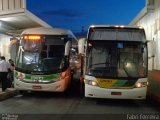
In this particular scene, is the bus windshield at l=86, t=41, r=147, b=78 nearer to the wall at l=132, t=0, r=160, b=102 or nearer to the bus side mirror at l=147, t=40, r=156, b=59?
the bus side mirror at l=147, t=40, r=156, b=59

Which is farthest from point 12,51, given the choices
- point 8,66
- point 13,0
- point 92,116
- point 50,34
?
point 13,0

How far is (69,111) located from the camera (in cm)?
1420

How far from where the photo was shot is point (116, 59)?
640 inches

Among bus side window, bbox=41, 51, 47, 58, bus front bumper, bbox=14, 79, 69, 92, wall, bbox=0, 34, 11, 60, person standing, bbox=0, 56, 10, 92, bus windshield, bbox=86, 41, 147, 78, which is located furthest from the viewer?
wall, bbox=0, 34, 11, 60

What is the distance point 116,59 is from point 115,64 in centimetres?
22

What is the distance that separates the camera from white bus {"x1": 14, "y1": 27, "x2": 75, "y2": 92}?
714 inches

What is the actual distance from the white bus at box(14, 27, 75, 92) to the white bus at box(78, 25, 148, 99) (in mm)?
2138

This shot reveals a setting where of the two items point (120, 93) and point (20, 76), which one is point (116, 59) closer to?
point (120, 93)

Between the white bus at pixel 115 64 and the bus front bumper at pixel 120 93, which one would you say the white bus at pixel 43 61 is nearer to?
the white bus at pixel 115 64

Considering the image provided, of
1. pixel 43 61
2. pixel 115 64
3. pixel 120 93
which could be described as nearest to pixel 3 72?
pixel 43 61

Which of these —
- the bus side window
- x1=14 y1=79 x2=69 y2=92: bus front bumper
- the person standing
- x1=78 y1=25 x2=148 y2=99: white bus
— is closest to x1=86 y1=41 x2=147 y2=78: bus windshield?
x1=78 y1=25 x2=148 y2=99: white bus

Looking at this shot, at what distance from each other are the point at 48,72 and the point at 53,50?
1173mm

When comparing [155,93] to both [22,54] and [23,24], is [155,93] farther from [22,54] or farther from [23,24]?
[23,24]

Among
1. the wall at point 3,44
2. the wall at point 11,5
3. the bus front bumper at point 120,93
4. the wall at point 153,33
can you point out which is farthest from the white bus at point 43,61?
the wall at point 3,44
